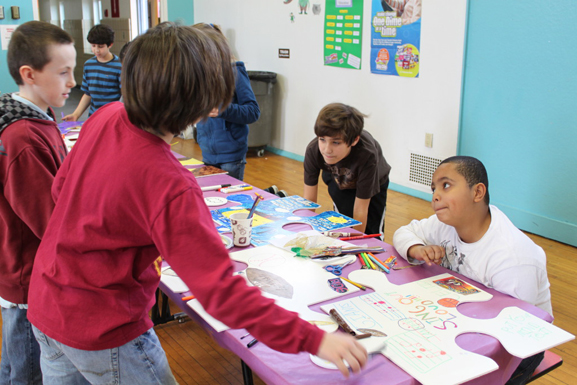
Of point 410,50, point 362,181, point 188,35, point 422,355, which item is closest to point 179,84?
point 188,35

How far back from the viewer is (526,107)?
3641mm

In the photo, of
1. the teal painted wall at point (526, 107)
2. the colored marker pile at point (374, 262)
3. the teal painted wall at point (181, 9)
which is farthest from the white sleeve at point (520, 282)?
the teal painted wall at point (181, 9)

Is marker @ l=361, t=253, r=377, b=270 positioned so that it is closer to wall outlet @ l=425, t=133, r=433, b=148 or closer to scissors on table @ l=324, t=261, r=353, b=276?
scissors on table @ l=324, t=261, r=353, b=276

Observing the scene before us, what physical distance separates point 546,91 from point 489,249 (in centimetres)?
241

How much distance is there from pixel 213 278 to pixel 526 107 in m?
3.39

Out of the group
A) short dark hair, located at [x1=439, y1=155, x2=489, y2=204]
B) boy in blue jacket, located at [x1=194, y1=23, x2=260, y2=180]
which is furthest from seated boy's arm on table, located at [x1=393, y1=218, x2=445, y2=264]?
boy in blue jacket, located at [x1=194, y1=23, x2=260, y2=180]

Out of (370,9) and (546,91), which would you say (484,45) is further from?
(370,9)

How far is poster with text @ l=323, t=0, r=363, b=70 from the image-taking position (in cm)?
486

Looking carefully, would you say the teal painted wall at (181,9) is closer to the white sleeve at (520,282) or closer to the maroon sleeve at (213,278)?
the white sleeve at (520,282)

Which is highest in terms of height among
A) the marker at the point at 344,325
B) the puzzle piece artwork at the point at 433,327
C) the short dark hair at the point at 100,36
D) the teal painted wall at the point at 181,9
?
the teal painted wall at the point at 181,9

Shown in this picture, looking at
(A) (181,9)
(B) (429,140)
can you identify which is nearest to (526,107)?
(B) (429,140)

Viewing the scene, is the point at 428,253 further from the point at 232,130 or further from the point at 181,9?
the point at 181,9

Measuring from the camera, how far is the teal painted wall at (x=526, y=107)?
3426 millimetres

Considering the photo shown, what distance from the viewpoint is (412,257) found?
5.40ft
